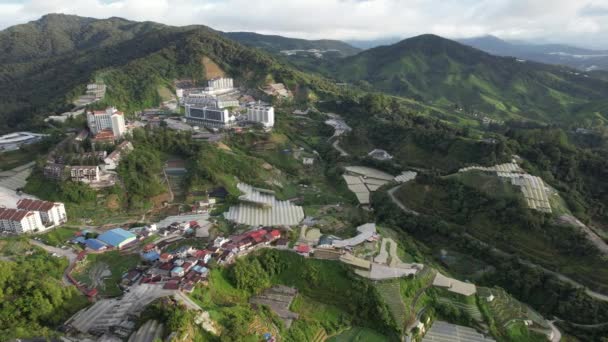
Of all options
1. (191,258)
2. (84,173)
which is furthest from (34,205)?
(191,258)

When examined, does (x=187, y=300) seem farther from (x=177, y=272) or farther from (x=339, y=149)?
(x=339, y=149)

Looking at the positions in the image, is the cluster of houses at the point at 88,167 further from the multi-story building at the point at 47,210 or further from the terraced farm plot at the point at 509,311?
the terraced farm plot at the point at 509,311

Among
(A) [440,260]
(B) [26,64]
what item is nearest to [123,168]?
(A) [440,260]

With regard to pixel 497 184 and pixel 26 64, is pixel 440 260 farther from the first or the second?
pixel 26 64

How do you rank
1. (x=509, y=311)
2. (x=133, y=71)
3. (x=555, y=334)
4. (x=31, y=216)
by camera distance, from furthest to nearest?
1. (x=133, y=71)
2. (x=31, y=216)
3. (x=509, y=311)
4. (x=555, y=334)

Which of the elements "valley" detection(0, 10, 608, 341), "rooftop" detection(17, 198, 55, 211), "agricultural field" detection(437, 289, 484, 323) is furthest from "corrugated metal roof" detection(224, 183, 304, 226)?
"rooftop" detection(17, 198, 55, 211)

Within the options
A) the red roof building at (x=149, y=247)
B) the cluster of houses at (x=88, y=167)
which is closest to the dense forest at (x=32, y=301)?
A: the red roof building at (x=149, y=247)
